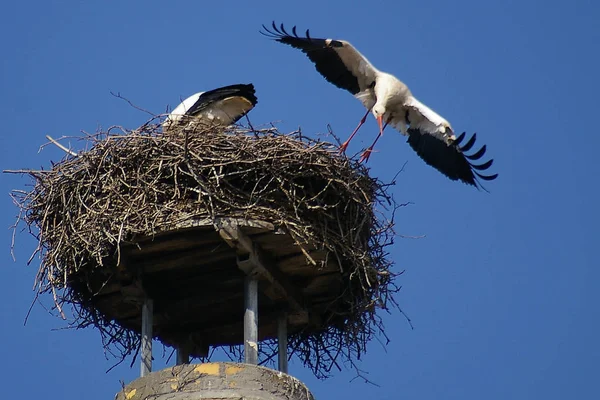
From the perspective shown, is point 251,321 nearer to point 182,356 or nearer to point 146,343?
point 146,343

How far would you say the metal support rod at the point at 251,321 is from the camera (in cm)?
1065

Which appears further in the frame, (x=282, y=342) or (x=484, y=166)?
(x=484, y=166)

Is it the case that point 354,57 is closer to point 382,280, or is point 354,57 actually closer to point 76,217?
A: point 382,280

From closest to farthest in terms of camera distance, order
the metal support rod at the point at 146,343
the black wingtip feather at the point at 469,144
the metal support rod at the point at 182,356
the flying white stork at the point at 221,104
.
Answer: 1. the metal support rod at the point at 146,343
2. the metal support rod at the point at 182,356
3. the flying white stork at the point at 221,104
4. the black wingtip feather at the point at 469,144

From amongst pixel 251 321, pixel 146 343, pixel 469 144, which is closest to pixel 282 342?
pixel 251 321

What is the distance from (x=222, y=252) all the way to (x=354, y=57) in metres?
4.69

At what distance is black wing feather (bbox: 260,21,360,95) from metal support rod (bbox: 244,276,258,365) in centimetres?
467

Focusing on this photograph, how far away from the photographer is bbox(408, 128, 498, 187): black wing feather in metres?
14.4

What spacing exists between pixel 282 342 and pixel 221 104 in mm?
2912

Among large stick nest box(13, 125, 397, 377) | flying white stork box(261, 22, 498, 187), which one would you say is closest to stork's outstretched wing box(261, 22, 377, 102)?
flying white stork box(261, 22, 498, 187)

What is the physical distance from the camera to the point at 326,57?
15.2 meters

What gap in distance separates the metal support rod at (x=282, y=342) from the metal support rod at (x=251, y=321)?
877 millimetres

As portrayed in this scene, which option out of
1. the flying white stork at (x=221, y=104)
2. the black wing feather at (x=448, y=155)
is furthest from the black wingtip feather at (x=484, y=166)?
the flying white stork at (x=221, y=104)

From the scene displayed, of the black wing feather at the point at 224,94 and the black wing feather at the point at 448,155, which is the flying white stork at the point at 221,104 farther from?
the black wing feather at the point at 448,155
